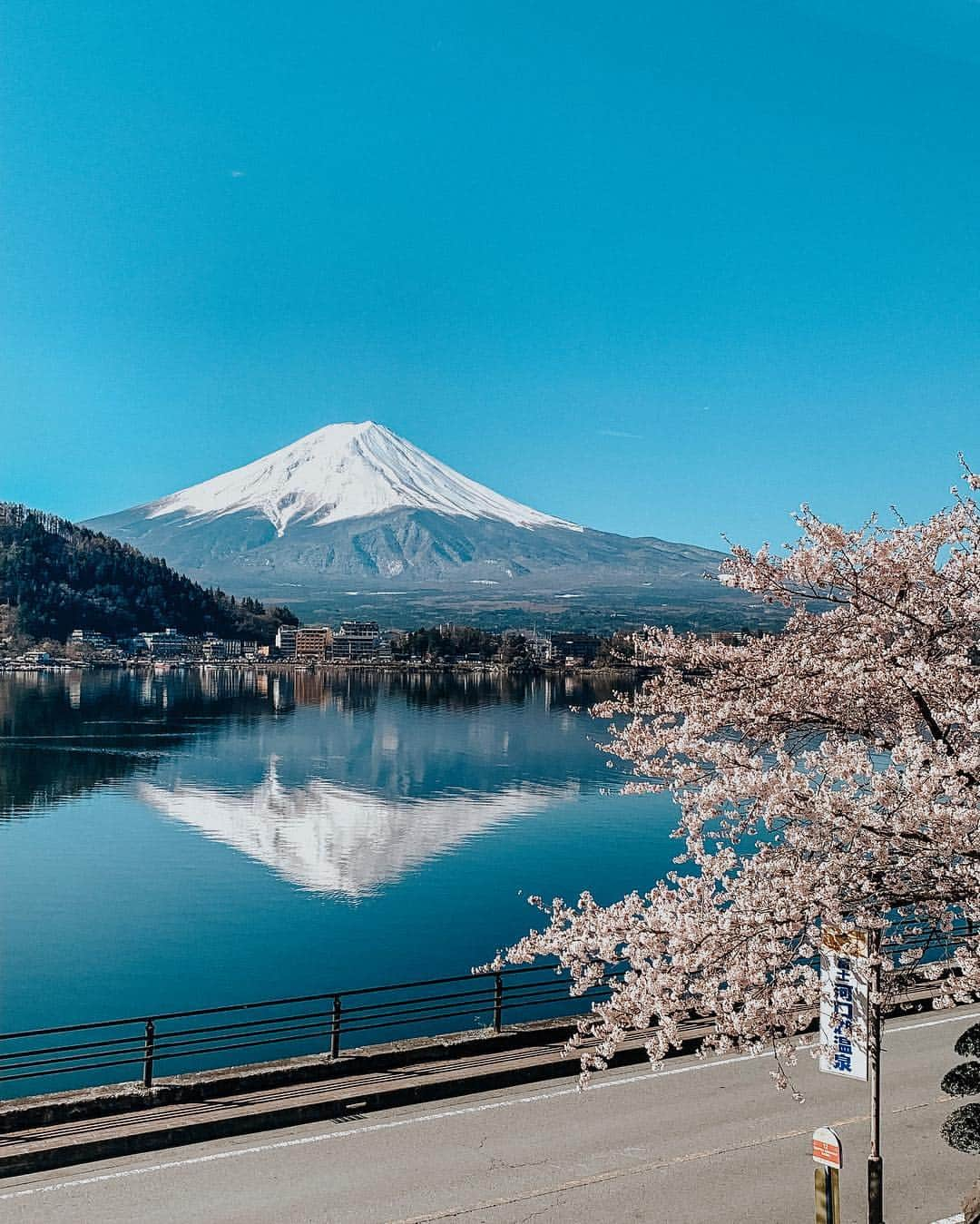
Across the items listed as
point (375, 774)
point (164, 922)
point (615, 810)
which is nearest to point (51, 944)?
point (164, 922)

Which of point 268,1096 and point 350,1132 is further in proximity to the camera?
point 268,1096

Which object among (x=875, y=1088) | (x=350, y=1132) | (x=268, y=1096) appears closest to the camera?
(x=875, y=1088)

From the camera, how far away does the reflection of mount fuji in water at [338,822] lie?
29234mm

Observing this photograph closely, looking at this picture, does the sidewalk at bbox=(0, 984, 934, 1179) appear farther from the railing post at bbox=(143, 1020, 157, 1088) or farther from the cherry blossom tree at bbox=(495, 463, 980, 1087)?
the cherry blossom tree at bbox=(495, 463, 980, 1087)

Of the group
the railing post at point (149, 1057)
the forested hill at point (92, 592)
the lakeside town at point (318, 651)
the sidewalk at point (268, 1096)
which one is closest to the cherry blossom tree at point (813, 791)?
the sidewalk at point (268, 1096)

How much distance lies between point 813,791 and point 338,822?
105 feet

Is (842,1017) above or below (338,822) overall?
above

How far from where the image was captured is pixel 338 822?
36594 mm

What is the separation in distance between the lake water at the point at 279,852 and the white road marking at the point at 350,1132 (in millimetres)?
2475

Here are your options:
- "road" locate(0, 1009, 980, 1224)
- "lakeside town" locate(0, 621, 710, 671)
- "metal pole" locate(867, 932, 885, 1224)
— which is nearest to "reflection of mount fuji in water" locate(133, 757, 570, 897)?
"road" locate(0, 1009, 980, 1224)

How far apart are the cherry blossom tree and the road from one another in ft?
4.12

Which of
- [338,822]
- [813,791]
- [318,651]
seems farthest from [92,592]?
[813,791]

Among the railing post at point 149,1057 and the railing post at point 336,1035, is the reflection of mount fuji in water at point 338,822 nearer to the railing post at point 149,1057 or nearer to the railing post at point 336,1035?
the railing post at point 336,1035

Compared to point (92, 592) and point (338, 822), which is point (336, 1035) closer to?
point (338, 822)
